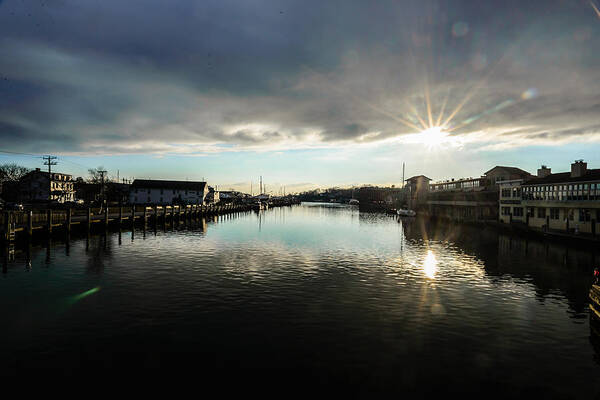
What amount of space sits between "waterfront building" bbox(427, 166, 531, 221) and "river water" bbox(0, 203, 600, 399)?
170 feet

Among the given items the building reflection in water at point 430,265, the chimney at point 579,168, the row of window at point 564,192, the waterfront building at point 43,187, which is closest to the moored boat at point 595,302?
the building reflection in water at point 430,265

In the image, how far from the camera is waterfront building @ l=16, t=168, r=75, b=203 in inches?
4673

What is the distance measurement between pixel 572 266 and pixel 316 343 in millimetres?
31590

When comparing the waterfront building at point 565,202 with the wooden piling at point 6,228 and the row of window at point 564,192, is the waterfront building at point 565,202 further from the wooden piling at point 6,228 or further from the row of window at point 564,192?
the wooden piling at point 6,228

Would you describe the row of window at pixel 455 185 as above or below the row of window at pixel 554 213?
above

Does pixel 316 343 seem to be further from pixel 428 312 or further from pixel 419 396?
pixel 428 312

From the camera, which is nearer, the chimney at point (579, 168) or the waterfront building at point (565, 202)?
the waterfront building at point (565, 202)

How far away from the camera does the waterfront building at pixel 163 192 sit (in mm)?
146750

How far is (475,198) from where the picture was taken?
278 ft

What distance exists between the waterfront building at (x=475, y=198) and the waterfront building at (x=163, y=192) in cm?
9600

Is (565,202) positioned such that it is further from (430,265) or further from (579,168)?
(430,265)

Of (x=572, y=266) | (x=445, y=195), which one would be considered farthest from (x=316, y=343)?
(x=445, y=195)

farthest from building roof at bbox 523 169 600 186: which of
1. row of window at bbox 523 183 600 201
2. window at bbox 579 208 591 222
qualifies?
window at bbox 579 208 591 222

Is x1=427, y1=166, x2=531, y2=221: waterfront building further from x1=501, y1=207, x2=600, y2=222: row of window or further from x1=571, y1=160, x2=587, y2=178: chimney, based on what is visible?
x1=571, y1=160, x2=587, y2=178: chimney
